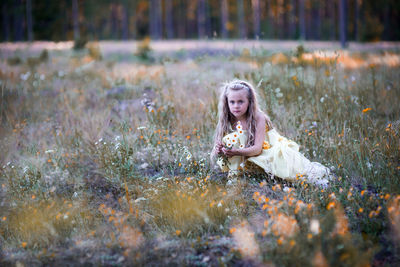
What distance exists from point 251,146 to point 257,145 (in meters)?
0.08

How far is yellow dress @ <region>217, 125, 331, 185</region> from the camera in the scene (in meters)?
3.07

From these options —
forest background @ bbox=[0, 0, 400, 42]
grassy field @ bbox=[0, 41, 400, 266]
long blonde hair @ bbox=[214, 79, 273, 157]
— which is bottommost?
grassy field @ bbox=[0, 41, 400, 266]

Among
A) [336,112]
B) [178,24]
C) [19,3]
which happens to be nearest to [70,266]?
[336,112]

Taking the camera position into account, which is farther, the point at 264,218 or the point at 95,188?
the point at 95,188

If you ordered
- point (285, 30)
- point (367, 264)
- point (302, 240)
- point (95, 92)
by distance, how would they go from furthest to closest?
1. point (285, 30)
2. point (95, 92)
3. point (302, 240)
4. point (367, 264)

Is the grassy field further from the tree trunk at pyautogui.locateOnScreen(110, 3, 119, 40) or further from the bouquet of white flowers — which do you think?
the tree trunk at pyautogui.locateOnScreen(110, 3, 119, 40)

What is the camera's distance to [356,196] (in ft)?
8.64

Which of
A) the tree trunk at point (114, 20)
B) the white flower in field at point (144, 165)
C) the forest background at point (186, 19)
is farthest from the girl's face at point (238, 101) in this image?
the tree trunk at point (114, 20)

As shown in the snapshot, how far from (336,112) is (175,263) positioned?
3007 mm

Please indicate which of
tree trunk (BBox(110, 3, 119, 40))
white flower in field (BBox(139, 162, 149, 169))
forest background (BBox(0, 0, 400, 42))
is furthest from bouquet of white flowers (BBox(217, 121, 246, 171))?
tree trunk (BBox(110, 3, 119, 40))

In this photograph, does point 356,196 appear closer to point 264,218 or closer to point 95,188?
point 264,218

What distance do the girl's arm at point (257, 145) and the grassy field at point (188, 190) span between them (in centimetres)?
27

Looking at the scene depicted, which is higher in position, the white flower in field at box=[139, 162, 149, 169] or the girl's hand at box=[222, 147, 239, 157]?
the girl's hand at box=[222, 147, 239, 157]

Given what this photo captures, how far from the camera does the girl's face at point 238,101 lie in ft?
10.5
